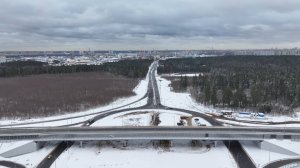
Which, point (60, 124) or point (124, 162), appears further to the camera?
point (60, 124)

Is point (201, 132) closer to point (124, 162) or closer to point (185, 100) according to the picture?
point (124, 162)

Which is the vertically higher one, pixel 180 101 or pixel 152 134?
pixel 152 134

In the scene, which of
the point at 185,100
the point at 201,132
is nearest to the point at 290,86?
the point at 185,100

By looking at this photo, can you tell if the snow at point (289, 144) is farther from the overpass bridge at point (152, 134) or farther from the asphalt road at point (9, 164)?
the asphalt road at point (9, 164)

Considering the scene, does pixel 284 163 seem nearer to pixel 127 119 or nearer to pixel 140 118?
pixel 140 118

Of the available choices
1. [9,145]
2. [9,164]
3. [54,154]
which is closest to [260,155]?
[54,154]

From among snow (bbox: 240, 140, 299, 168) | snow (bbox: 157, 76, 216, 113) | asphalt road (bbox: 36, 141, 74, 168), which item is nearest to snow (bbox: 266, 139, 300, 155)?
snow (bbox: 240, 140, 299, 168)
